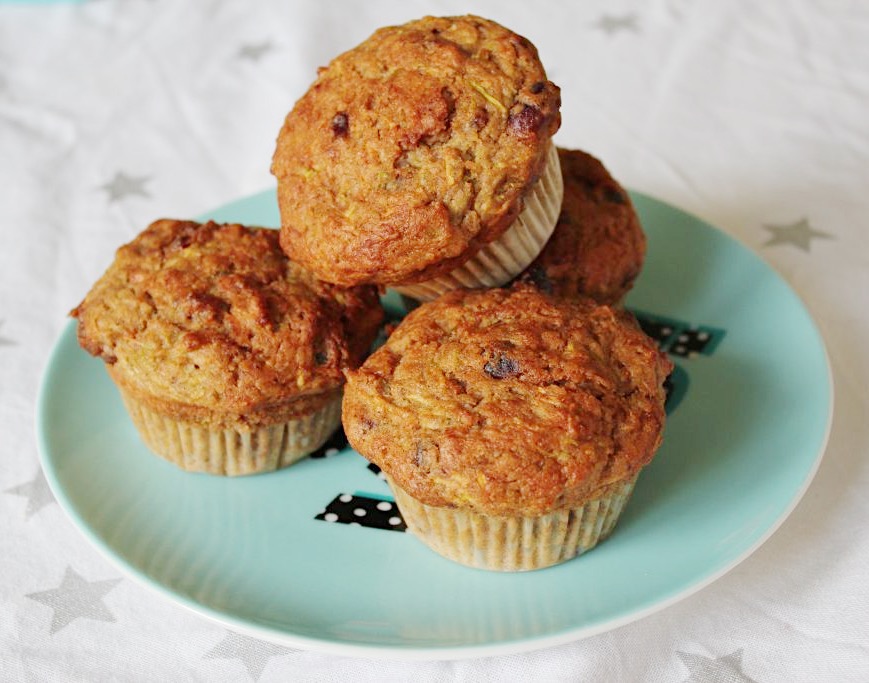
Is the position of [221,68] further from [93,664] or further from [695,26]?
[93,664]

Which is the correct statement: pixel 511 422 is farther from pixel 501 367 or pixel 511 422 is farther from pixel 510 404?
pixel 501 367

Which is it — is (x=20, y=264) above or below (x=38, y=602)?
above

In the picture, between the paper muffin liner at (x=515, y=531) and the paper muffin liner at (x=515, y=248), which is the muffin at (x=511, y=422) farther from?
the paper muffin liner at (x=515, y=248)

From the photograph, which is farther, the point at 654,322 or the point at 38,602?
A: the point at 654,322

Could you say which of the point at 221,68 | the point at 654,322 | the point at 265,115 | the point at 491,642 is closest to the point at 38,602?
the point at 491,642

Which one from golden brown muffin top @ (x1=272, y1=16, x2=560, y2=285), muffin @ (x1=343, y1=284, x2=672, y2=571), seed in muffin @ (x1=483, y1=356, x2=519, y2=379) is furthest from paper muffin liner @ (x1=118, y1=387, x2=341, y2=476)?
seed in muffin @ (x1=483, y1=356, x2=519, y2=379)

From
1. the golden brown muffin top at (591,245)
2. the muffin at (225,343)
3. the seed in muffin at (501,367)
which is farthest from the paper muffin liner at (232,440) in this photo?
the golden brown muffin top at (591,245)

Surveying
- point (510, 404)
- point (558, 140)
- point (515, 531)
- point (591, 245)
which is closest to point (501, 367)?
point (510, 404)

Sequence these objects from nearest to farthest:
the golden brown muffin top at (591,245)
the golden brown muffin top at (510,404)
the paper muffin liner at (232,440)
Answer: the golden brown muffin top at (510,404)
the paper muffin liner at (232,440)
the golden brown muffin top at (591,245)
